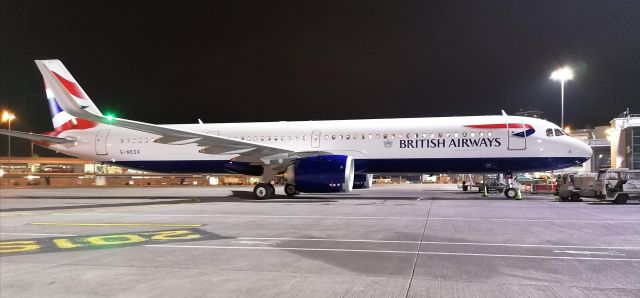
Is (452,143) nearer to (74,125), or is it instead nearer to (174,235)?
(174,235)

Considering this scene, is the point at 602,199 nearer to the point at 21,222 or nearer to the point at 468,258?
the point at 468,258

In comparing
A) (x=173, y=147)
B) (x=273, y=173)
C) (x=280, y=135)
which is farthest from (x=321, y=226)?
(x=173, y=147)

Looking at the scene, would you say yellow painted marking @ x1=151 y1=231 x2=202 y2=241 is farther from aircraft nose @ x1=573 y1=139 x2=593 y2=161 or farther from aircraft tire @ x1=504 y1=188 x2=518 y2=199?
aircraft nose @ x1=573 y1=139 x2=593 y2=161

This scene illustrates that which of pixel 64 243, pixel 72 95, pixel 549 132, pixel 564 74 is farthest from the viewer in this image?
pixel 564 74

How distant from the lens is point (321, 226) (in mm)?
10023

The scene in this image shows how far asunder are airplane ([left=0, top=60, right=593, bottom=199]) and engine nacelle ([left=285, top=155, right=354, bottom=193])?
39 millimetres

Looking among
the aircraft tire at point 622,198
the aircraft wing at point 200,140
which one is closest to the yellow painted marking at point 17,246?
the aircraft wing at point 200,140

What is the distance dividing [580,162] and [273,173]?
13190 mm

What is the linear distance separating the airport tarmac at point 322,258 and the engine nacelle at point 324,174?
651 cm

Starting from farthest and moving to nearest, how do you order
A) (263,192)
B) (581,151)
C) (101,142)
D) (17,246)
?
(101,142) → (263,192) → (581,151) → (17,246)

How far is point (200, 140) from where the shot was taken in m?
18.2

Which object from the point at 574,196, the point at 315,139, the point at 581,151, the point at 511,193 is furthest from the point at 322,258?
the point at 574,196

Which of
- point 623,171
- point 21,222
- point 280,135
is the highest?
point 280,135

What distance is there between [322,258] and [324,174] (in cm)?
1133
